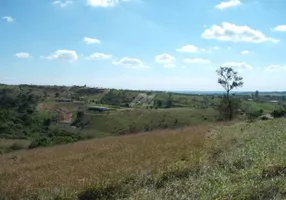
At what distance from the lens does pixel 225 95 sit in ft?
158

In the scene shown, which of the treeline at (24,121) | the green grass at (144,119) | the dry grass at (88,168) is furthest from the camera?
the green grass at (144,119)

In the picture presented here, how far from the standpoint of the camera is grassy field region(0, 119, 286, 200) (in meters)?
7.02

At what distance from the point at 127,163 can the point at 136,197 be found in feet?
9.77

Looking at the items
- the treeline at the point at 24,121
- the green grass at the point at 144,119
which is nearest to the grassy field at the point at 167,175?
the treeline at the point at 24,121

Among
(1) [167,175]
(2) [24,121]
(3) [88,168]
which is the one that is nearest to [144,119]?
(2) [24,121]

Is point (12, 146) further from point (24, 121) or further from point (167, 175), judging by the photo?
point (24, 121)

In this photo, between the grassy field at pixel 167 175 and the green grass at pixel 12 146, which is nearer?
the grassy field at pixel 167 175

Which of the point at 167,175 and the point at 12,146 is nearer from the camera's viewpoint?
the point at 167,175

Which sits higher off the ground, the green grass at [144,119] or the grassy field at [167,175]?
the grassy field at [167,175]

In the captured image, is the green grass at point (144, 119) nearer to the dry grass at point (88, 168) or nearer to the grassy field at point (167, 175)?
the dry grass at point (88, 168)

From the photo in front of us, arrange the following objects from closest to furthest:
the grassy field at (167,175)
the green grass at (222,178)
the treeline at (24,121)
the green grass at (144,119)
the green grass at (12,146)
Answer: the green grass at (222,178) < the grassy field at (167,175) < the green grass at (12,146) < the treeline at (24,121) < the green grass at (144,119)

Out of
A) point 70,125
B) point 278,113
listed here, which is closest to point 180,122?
point 70,125

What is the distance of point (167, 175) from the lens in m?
8.85

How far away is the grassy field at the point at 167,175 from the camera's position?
23.0 ft
